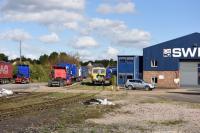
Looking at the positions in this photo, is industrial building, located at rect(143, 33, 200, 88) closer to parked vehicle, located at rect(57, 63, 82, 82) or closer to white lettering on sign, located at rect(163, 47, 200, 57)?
white lettering on sign, located at rect(163, 47, 200, 57)

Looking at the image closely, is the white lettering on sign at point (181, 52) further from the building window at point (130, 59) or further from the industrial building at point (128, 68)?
the building window at point (130, 59)

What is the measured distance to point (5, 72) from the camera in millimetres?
79812

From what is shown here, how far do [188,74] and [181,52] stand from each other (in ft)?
12.7

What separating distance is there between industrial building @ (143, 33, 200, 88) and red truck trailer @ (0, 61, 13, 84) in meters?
23.0

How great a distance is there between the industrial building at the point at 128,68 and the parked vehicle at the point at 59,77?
9.79 metres

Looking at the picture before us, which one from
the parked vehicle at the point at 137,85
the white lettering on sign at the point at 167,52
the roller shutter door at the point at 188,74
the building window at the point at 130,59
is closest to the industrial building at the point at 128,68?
the building window at the point at 130,59

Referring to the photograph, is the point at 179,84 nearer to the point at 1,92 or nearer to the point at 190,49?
the point at 190,49

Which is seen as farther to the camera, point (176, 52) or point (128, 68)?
point (128, 68)

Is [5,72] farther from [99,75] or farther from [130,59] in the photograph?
[130,59]

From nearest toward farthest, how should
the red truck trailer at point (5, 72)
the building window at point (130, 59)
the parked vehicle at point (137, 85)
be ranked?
the parked vehicle at point (137, 85)
the red truck trailer at point (5, 72)
the building window at point (130, 59)

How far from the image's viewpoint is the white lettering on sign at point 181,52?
244 feet

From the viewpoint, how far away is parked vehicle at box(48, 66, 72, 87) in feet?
234

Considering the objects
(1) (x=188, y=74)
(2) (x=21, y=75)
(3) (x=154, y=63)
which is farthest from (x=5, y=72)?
(1) (x=188, y=74)

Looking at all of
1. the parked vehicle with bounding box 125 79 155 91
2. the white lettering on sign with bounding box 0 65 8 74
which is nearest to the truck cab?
the parked vehicle with bounding box 125 79 155 91
